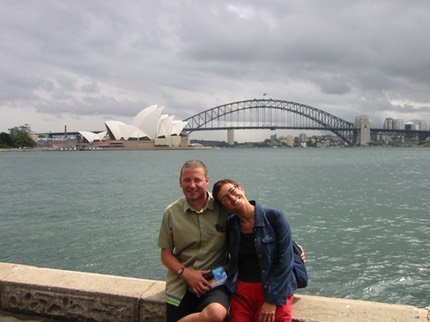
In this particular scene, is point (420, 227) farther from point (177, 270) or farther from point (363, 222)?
point (177, 270)

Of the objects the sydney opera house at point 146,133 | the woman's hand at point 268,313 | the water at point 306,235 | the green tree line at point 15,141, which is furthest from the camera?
the green tree line at point 15,141

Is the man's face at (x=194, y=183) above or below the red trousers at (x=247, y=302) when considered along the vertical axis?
above

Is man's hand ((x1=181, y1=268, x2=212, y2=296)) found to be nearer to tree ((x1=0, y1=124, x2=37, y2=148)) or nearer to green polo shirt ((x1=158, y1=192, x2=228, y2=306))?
green polo shirt ((x1=158, y1=192, x2=228, y2=306))

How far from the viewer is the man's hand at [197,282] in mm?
2416

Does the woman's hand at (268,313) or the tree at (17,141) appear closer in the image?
the woman's hand at (268,313)

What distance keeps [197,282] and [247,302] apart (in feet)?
1.03

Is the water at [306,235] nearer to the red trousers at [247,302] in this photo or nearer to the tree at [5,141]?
the red trousers at [247,302]

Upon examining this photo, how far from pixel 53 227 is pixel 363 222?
8.25 meters

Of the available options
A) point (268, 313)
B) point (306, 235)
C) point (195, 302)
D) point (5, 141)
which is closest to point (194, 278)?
point (195, 302)

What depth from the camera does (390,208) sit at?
44.3ft

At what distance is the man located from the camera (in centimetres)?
244

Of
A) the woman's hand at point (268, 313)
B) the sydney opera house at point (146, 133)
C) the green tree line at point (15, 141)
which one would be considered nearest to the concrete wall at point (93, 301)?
the woman's hand at point (268, 313)

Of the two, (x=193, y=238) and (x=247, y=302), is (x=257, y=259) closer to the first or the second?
(x=247, y=302)

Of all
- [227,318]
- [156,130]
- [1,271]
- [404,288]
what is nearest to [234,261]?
[227,318]
